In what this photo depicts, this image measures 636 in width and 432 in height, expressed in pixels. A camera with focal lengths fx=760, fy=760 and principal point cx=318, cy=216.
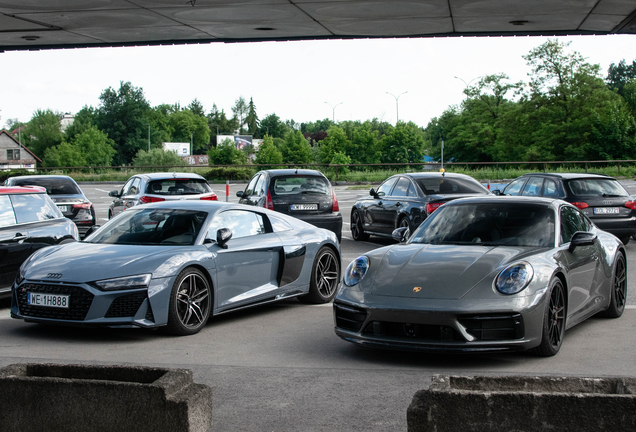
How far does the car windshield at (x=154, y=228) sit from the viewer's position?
773 cm

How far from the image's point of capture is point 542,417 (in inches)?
131

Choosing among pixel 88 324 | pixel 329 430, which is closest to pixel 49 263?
pixel 88 324

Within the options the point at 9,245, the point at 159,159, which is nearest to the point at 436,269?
the point at 9,245

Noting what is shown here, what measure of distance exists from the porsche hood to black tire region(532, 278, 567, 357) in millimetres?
410

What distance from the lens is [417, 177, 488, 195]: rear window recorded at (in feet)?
48.1

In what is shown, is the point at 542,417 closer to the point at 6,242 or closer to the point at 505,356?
the point at 505,356

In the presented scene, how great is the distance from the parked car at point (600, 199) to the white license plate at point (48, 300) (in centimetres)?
1000

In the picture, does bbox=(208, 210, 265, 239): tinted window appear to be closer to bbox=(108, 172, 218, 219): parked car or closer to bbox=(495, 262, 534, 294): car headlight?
bbox=(495, 262, 534, 294): car headlight

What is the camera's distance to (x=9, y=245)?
868 cm

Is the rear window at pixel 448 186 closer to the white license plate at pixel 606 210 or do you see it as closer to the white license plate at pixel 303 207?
the white license plate at pixel 606 210

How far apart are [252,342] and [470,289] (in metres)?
2.11

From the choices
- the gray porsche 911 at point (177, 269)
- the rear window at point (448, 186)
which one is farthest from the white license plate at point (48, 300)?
the rear window at point (448, 186)

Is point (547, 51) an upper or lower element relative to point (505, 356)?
upper

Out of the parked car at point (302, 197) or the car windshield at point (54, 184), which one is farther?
the car windshield at point (54, 184)
